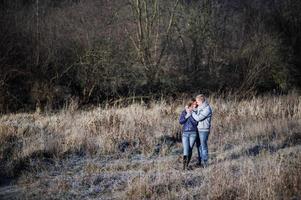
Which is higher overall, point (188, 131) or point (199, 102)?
point (199, 102)

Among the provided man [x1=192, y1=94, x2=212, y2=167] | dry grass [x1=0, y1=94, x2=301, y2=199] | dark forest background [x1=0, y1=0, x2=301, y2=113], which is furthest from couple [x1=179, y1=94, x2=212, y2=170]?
dark forest background [x1=0, y1=0, x2=301, y2=113]

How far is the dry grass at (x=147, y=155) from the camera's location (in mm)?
7859

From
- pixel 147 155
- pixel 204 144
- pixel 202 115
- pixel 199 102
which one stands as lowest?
pixel 147 155

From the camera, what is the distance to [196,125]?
974 cm

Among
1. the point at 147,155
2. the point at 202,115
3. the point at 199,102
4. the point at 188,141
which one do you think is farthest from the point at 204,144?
the point at 147,155

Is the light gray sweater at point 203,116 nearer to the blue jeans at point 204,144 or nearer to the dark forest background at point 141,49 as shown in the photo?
the blue jeans at point 204,144

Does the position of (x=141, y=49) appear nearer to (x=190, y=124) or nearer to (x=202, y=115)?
(x=190, y=124)

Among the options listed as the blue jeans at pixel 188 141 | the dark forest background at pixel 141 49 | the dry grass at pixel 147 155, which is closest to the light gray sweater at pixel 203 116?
the blue jeans at pixel 188 141

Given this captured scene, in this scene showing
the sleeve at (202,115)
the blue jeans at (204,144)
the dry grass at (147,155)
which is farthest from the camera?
the blue jeans at (204,144)

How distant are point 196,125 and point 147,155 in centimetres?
204

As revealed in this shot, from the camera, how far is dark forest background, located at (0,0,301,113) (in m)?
19.5

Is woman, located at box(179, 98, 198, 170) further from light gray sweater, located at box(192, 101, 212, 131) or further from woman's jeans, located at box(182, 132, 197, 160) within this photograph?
light gray sweater, located at box(192, 101, 212, 131)

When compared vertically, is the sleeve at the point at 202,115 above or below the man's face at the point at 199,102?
below

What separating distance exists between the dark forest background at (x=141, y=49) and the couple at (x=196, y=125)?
10.0 meters
